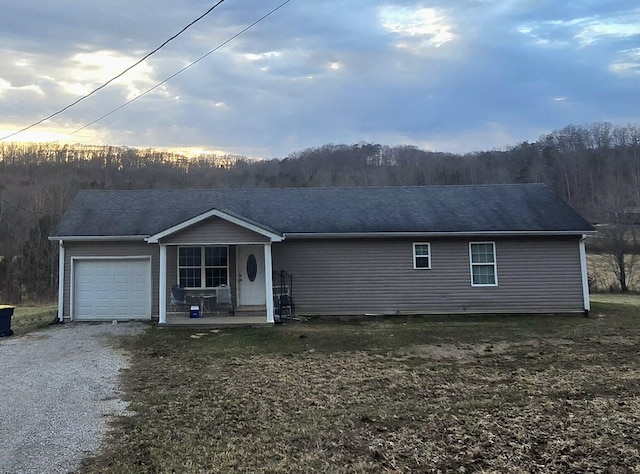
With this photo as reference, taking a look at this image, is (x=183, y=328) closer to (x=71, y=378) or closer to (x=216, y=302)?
(x=216, y=302)

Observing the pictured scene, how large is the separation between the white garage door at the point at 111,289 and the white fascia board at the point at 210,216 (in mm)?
1913

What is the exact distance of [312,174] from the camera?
4738cm

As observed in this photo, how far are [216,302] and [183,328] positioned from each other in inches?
64.4

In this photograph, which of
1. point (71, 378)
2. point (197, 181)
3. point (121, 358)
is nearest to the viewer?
point (71, 378)

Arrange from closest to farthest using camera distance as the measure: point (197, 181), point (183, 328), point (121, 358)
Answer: point (121, 358) < point (183, 328) < point (197, 181)

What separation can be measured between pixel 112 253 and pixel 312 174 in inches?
1373

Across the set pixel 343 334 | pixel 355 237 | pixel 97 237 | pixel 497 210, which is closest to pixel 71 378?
pixel 343 334

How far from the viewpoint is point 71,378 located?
720cm

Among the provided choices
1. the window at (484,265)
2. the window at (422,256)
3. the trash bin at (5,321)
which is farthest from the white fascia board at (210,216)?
the window at (484,265)

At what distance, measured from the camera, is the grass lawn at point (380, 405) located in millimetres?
4227

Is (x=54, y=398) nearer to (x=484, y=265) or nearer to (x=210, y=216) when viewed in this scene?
Answer: (x=210, y=216)

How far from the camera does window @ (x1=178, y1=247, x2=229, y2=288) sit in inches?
545

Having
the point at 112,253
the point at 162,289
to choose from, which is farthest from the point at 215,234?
the point at 112,253

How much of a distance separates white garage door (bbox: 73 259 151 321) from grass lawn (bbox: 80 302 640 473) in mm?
3448
